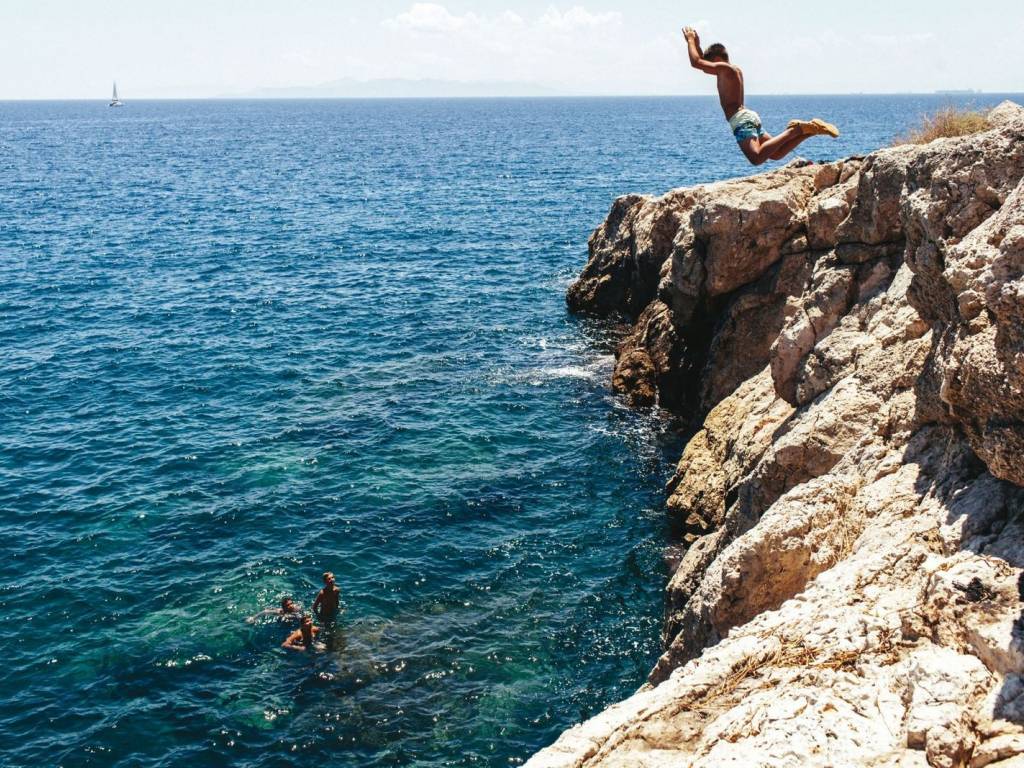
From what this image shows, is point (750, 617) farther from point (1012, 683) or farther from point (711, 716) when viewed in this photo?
point (1012, 683)

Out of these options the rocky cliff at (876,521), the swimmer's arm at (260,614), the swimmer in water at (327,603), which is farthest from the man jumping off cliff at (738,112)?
the swimmer's arm at (260,614)

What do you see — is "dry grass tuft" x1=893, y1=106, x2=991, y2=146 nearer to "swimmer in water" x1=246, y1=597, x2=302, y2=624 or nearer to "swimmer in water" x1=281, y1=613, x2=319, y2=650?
"swimmer in water" x1=281, y1=613, x2=319, y2=650

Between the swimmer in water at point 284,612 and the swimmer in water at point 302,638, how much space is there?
845mm

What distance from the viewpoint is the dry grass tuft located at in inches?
926

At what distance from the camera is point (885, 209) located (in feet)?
68.8

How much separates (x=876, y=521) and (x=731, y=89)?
402 inches

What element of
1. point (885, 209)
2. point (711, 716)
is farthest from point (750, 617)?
point (885, 209)

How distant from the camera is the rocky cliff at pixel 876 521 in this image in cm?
877

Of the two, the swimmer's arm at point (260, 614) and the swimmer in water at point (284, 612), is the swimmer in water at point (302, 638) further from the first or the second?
the swimmer's arm at point (260, 614)

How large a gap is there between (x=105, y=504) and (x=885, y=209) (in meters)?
26.2

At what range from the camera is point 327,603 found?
2306 centimetres

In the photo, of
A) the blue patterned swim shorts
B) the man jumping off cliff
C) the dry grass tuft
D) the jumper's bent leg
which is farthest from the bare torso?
the dry grass tuft

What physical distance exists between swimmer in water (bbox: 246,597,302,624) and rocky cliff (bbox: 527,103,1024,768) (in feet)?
33.6

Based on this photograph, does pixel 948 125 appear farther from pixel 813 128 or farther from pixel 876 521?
pixel 876 521
